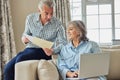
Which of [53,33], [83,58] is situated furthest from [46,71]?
[53,33]

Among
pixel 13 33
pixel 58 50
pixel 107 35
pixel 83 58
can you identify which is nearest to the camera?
pixel 83 58

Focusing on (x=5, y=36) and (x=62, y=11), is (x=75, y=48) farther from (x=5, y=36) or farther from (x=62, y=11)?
(x=62, y=11)

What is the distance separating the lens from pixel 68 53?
2748mm

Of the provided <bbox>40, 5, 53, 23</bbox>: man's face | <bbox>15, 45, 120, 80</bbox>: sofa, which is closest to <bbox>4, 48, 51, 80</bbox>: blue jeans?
<bbox>40, 5, 53, 23</bbox>: man's face

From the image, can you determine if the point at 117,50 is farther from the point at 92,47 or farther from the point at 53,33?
the point at 53,33

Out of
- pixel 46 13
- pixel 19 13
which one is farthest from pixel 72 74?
pixel 19 13

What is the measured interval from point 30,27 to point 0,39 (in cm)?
173

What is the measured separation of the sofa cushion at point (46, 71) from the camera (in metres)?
2.43

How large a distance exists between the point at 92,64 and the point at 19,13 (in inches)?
128

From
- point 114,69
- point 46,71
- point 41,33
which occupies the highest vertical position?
point 41,33

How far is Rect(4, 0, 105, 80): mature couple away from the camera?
2680 mm

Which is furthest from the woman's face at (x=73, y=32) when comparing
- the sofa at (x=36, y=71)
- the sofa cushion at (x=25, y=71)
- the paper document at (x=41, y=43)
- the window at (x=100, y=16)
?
the window at (x=100, y=16)

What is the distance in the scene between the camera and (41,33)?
10.4ft

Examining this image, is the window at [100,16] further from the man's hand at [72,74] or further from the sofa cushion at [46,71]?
the sofa cushion at [46,71]
